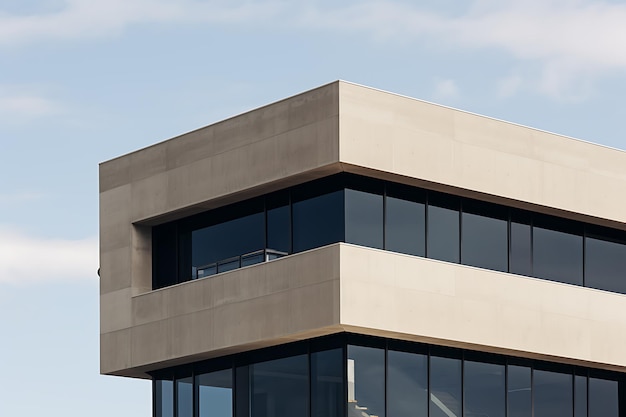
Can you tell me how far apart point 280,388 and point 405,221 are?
17.8ft

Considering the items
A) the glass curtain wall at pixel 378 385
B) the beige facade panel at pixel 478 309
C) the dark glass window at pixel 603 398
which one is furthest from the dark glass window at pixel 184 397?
the dark glass window at pixel 603 398

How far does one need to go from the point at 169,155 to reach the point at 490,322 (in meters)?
10.1

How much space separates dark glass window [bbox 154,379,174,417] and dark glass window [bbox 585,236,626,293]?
12.3m

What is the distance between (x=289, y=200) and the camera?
41.2 meters

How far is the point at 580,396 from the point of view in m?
44.6

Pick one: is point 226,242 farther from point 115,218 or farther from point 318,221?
point 115,218

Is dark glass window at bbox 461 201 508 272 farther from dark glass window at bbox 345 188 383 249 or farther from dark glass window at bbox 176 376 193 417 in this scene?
dark glass window at bbox 176 376 193 417

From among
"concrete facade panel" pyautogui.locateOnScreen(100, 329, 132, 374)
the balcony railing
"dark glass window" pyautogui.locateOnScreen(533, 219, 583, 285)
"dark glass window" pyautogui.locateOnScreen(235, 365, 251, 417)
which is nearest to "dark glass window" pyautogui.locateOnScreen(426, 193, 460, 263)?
"dark glass window" pyautogui.locateOnScreen(533, 219, 583, 285)

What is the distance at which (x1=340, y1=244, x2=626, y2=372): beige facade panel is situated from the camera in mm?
38625

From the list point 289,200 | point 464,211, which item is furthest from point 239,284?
point 464,211

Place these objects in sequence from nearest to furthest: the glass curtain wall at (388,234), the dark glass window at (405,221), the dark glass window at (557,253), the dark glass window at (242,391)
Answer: the glass curtain wall at (388,234) → the dark glass window at (405,221) → the dark glass window at (242,391) → the dark glass window at (557,253)

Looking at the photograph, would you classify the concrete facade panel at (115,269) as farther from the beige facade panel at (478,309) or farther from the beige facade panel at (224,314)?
the beige facade panel at (478,309)

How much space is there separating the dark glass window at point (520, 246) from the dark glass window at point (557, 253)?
Result: 254 mm

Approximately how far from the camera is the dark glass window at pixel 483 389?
136ft
